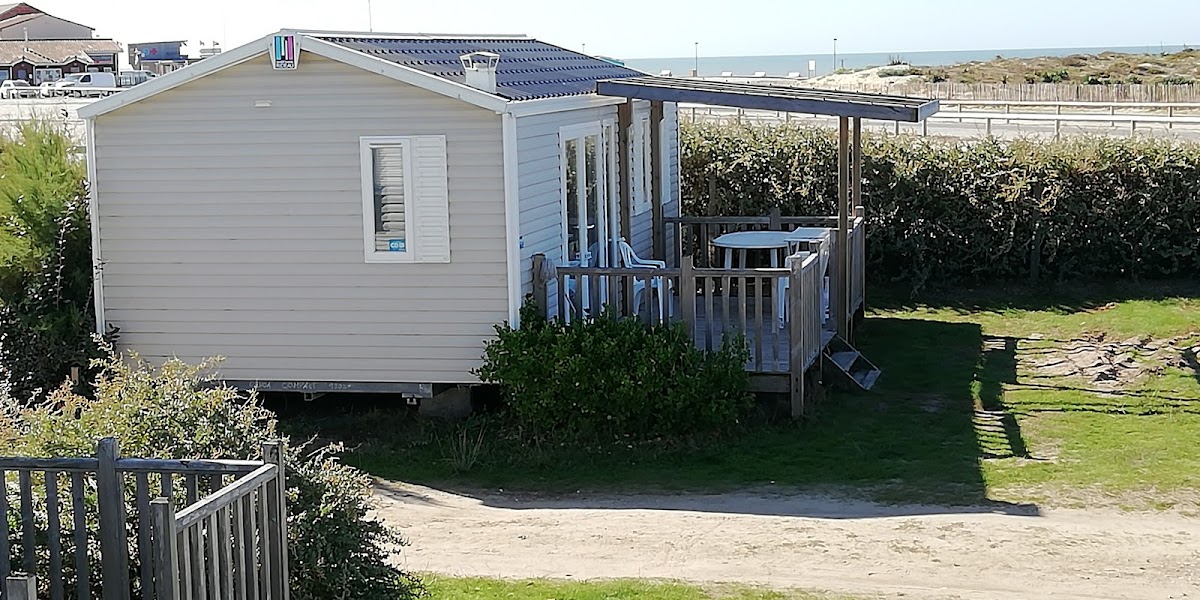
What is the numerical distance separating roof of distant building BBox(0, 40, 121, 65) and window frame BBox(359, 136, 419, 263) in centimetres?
7164

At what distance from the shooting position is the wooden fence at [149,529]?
5.26 m

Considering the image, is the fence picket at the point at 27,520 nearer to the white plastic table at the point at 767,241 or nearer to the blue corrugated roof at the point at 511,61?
the blue corrugated roof at the point at 511,61

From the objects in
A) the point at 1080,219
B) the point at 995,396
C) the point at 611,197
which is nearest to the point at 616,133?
the point at 611,197

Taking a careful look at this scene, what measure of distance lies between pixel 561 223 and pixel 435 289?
4.62 ft

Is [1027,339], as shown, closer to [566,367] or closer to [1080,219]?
[1080,219]

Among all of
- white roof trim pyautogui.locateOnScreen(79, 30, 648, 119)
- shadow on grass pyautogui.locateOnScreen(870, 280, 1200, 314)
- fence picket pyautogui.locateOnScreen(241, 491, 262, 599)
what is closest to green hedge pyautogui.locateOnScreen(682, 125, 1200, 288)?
shadow on grass pyautogui.locateOnScreen(870, 280, 1200, 314)

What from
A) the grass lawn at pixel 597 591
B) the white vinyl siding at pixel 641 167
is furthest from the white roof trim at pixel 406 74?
the grass lawn at pixel 597 591

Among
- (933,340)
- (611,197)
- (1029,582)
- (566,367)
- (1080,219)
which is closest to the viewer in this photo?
(1029,582)

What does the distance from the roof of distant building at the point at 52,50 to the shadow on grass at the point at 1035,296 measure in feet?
224

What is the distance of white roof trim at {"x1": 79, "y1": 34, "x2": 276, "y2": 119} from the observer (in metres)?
11.2

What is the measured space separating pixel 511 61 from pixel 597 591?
6.88 m

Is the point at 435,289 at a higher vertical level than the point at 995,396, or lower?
higher

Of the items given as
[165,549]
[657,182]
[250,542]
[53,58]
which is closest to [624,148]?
[657,182]

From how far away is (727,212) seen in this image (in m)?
18.0
